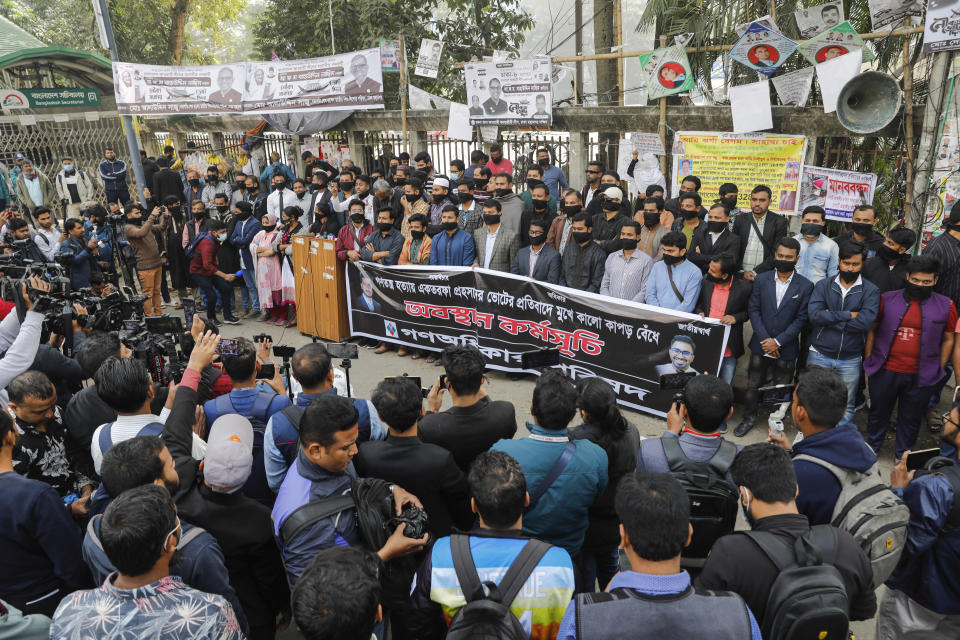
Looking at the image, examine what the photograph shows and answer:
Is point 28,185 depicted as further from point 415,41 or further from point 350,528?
point 350,528

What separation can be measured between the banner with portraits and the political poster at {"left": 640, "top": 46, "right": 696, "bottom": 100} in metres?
4.63

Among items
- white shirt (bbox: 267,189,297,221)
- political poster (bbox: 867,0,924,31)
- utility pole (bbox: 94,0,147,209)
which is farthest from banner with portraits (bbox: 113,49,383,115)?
political poster (bbox: 867,0,924,31)

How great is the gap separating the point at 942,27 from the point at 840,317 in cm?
320

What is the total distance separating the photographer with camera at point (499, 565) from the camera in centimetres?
233

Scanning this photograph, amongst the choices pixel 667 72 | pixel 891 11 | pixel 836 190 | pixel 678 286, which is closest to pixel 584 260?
pixel 678 286

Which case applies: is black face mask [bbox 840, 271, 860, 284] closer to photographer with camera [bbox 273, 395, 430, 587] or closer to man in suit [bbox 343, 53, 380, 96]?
photographer with camera [bbox 273, 395, 430, 587]

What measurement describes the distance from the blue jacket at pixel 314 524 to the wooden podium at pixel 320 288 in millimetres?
5929

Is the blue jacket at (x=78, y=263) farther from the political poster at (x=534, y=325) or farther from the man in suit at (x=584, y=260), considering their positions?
the man in suit at (x=584, y=260)

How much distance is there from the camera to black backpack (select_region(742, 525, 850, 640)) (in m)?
2.21

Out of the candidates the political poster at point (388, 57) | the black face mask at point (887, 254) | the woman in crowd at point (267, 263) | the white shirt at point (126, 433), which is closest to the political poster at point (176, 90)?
the political poster at point (388, 57)

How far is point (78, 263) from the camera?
8.49 metres

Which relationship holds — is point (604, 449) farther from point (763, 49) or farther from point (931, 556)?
point (763, 49)

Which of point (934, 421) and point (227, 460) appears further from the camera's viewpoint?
point (934, 421)

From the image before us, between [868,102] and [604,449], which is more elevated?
[868,102]
